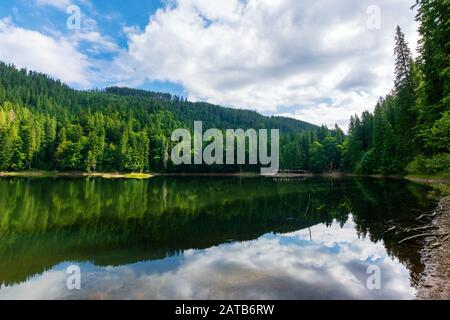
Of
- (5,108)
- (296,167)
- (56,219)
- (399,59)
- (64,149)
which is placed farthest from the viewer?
(296,167)

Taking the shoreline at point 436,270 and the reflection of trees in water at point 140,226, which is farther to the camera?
the reflection of trees in water at point 140,226

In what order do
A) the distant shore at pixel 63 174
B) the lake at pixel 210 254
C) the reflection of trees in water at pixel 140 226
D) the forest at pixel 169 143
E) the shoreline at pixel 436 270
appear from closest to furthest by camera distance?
1. the shoreline at pixel 436 270
2. the lake at pixel 210 254
3. the reflection of trees in water at pixel 140 226
4. the forest at pixel 169 143
5. the distant shore at pixel 63 174

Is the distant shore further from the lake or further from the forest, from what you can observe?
the lake

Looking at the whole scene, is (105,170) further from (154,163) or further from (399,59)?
(399,59)

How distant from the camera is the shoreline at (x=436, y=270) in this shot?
8.94 m

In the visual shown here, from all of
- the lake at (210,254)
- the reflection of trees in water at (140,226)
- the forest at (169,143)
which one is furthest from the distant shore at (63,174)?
the lake at (210,254)

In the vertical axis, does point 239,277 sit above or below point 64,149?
below

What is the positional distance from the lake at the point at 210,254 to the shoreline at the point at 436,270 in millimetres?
305

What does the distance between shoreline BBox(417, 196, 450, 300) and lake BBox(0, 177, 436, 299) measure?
305 millimetres

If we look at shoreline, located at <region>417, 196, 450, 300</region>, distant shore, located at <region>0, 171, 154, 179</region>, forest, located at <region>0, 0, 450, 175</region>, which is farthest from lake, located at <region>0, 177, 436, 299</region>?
distant shore, located at <region>0, 171, 154, 179</region>

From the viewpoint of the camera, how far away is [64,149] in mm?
94812

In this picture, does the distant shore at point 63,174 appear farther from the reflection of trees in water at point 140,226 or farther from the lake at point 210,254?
the lake at point 210,254
